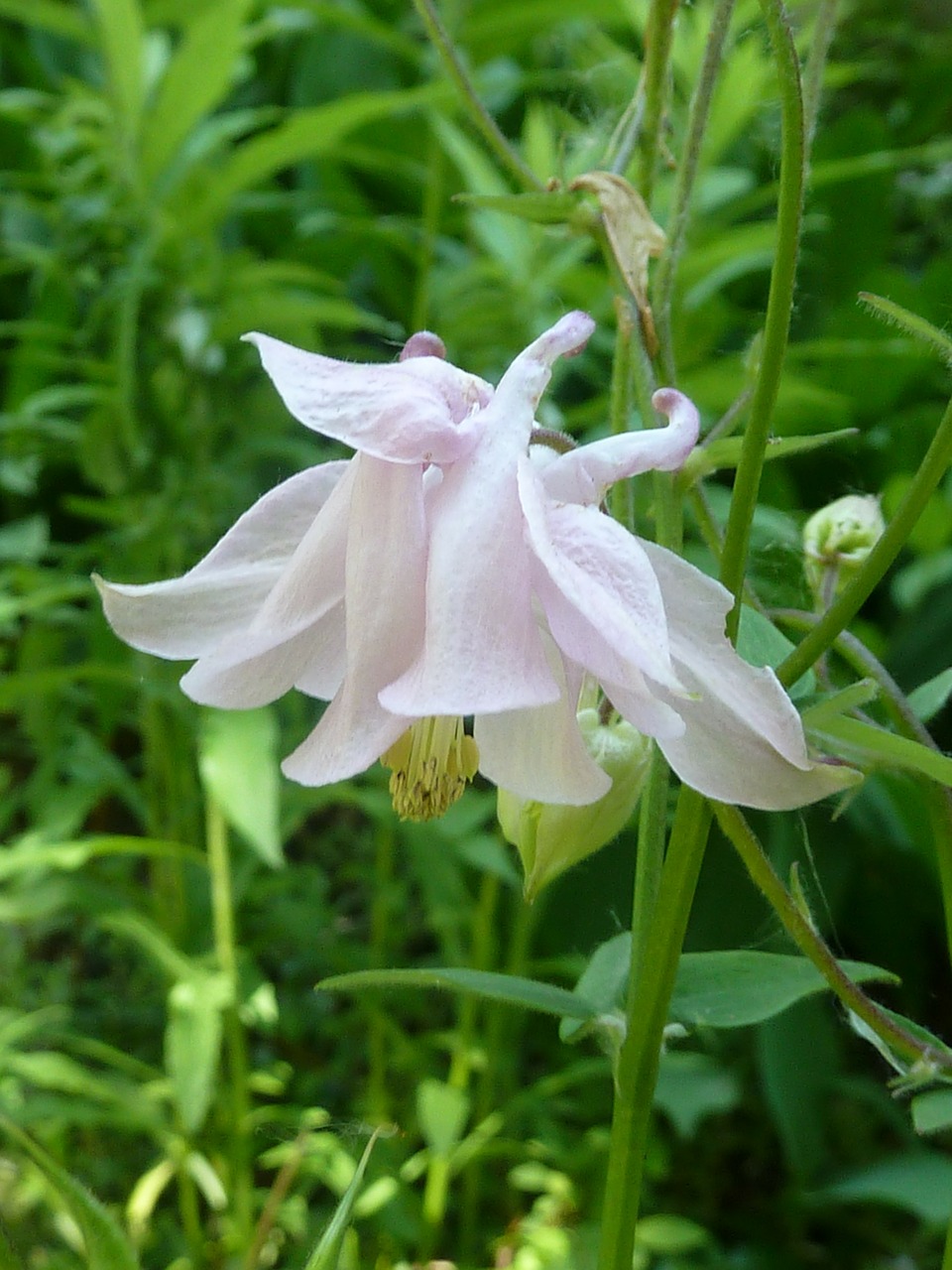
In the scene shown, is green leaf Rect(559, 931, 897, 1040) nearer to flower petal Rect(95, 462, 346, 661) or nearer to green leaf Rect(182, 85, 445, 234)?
flower petal Rect(95, 462, 346, 661)

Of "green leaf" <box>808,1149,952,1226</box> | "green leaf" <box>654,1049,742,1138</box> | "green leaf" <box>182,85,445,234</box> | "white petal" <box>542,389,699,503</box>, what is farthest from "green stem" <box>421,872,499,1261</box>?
"white petal" <box>542,389,699,503</box>

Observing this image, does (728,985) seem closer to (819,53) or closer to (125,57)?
(819,53)

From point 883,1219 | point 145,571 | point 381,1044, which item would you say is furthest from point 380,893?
point 883,1219

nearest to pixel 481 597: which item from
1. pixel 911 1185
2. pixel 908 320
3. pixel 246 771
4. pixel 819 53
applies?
pixel 908 320

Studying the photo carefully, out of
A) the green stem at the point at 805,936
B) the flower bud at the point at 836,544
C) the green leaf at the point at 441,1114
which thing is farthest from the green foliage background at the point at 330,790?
the green stem at the point at 805,936

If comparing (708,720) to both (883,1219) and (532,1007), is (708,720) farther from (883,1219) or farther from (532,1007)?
(883,1219)
